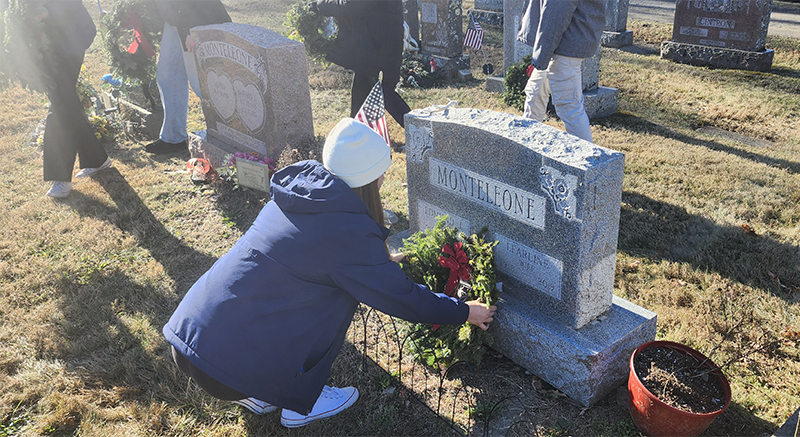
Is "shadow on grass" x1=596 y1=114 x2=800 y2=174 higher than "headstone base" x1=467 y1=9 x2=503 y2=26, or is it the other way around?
"headstone base" x1=467 y1=9 x2=503 y2=26

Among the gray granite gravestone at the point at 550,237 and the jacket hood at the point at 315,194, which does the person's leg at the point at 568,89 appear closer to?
the gray granite gravestone at the point at 550,237

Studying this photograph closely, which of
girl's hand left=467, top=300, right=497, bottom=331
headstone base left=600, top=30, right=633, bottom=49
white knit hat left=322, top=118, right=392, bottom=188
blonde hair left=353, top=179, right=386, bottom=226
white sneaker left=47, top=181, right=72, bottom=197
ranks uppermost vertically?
white knit hat left=322, top=118, right=392, bottom=188

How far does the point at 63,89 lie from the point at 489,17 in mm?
10429

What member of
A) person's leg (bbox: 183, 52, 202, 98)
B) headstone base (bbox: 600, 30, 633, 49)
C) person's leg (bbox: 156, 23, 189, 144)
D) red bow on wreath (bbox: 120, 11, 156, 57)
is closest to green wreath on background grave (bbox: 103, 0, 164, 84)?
red bow on wreath (bbox: 120, 11, 156, 57)

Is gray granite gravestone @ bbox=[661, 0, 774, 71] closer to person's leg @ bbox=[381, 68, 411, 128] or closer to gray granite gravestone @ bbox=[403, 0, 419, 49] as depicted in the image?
gray granite gravestone @ bbox=[403, 0, 419, 49]

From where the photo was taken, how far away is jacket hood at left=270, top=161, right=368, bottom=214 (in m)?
2.09

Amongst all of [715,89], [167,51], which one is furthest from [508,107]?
[167,51]

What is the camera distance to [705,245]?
12.7 ft

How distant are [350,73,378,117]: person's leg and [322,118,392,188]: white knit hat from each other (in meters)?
3.16

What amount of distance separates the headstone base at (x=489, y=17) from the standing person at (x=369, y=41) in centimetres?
855

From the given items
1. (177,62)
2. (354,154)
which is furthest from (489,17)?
(354,154)

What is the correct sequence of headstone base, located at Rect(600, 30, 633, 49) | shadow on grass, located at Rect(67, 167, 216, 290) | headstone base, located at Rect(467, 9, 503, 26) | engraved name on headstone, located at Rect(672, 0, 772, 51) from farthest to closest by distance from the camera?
headstone base, located at Rect(467, 9, 503, 26)
headstone base, located at Rect(600, 30, 633, 49)
engraved name on headstone, located at Rect(672, 0, 772, 51)
shadow on grass, located at Rect(67, 167, 216, 290)

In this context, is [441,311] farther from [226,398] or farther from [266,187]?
[266,187]

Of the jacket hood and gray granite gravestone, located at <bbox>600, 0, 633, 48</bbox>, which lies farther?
gray granite gravestone, located at <bbox>600, 0, 633, 48</bbox>
